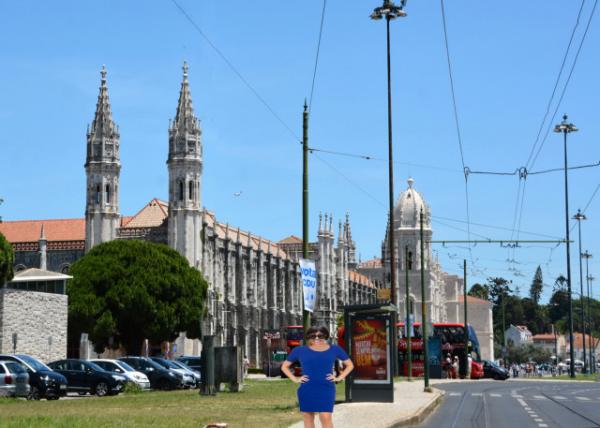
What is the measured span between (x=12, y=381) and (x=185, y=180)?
6581cm

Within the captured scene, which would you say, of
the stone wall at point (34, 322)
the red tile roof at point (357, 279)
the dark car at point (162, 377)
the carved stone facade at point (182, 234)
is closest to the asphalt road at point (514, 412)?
the dark car at point (162, 377)

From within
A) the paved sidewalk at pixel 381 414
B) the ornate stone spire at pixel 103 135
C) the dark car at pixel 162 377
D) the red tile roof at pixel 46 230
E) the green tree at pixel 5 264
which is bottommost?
the dark car at pixel 162 377

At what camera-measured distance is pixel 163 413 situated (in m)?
24.1

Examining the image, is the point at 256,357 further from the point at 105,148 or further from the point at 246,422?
the point at 246,422

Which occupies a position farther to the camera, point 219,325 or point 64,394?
point 219,325

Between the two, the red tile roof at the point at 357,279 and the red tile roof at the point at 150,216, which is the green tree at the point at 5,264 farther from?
the red tile roof at the point at 357,279

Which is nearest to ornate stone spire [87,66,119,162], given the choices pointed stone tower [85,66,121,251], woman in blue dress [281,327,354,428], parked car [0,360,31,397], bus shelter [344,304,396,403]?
pointed stone tower [85,66,121,251]

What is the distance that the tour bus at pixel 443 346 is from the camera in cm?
6619

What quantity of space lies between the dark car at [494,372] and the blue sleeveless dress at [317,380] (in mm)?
63357

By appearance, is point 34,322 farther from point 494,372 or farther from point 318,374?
point 318,374

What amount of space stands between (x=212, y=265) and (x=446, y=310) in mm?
102861

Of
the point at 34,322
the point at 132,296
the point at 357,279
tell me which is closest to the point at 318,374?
the point at 34,322

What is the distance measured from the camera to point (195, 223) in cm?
9744

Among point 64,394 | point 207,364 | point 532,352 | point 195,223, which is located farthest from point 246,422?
point 532,352
